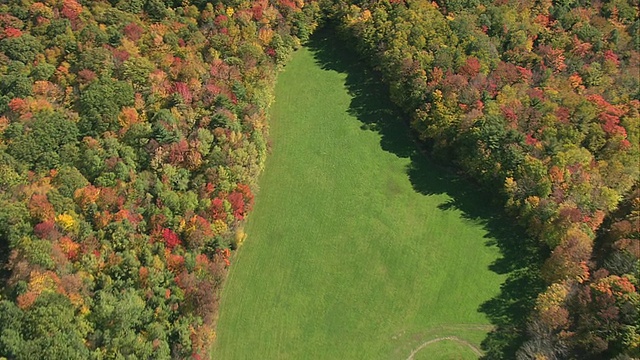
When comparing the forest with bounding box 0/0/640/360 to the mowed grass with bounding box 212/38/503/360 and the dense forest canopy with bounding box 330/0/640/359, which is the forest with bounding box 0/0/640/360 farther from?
the mowed grass with bounding box 212/38/503/360

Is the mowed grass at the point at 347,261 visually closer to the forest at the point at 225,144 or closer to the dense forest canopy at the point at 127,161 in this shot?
the forest at the point at 225,144

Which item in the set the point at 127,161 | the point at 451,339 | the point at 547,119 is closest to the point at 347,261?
the point at 451,339

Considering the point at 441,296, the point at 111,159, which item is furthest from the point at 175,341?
the point at 441,296

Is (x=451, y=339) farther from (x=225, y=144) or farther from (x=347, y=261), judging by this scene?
(x=225, y=144)

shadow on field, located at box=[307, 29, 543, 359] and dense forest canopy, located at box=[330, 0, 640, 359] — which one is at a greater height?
dense forest canopy, located at box=[330, 0, 640, 359]

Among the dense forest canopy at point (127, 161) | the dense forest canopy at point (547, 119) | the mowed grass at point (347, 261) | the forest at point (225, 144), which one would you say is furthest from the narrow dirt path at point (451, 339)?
the dense forest canopy at point (127, 161)

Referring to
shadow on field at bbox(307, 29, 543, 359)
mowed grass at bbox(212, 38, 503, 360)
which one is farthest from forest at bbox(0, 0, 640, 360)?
mowed grass at bbox(212, 38, 503, 360)
